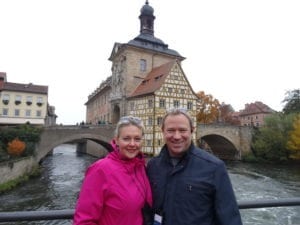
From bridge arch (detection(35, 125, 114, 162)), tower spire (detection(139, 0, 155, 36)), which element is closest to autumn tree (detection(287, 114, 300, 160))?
bridge arch (detection(35, 125, 114, 162))

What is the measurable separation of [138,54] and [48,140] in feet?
39.7

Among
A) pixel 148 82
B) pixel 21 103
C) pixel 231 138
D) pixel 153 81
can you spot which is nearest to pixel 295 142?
pixel 231 138

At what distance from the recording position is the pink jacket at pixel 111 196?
158 cm

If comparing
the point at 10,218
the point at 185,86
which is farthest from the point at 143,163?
the point at 185,86

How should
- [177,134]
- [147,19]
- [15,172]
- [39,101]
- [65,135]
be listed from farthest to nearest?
[147,19], [39,101], [65,135], [15,172], [177,134]

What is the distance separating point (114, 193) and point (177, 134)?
18.8 inches

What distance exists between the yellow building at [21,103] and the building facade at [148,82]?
273 inches

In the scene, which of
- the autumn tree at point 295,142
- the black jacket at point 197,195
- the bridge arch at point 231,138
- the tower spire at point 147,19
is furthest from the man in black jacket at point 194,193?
the tower spire at point 147,19

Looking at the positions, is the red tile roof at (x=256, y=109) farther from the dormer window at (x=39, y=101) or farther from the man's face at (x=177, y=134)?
the man's face at (x=177, y=134)

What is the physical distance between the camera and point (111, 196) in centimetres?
163

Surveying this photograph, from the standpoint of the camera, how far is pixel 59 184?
54.0 feet

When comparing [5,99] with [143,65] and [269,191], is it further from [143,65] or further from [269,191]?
[269,191]

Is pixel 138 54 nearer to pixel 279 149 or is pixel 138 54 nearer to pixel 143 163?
pixel 279 149

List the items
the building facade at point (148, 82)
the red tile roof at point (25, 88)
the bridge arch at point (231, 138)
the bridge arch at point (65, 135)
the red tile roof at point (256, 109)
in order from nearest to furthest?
the bridge arch at point (65, 135) → the building facade at point (148, 82) → the bridge arch at point (231, 138) → the red tile roof at point (25, 88) → the red tile roof at point (256, 109)
